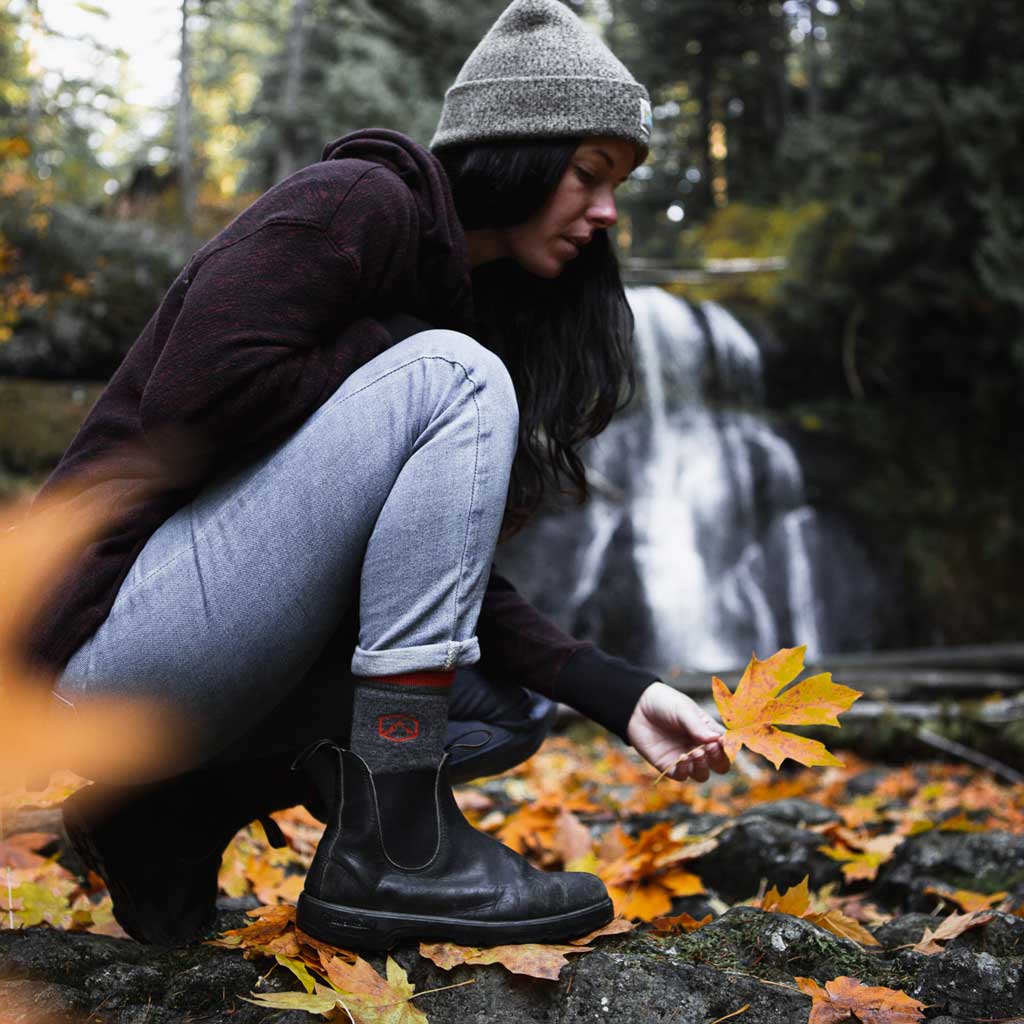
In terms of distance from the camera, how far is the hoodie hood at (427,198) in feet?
4.99

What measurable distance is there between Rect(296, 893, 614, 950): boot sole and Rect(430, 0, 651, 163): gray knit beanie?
1.18 m

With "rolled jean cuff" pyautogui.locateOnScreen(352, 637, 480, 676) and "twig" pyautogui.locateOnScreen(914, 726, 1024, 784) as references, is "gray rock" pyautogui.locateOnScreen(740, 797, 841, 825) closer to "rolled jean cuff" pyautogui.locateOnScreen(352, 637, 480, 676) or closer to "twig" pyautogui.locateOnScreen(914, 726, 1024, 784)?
"rolled jean cuff" pyautogui.locateOnScreen(352, 637, 480, 676)

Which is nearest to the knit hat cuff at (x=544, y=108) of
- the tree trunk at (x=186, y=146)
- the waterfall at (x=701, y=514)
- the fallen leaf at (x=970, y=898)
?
the fallen leaf at (x=970, y=898)

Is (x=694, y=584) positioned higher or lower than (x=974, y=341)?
lower

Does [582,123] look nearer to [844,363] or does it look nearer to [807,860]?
[807,860]

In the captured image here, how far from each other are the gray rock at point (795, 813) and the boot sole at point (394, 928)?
1.37 m

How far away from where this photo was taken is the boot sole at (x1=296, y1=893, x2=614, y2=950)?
4.36 feet

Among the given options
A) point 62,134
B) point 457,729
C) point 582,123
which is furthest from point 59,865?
Result: point 62,134

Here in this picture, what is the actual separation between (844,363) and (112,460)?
10935mm

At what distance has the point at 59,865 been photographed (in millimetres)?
2084

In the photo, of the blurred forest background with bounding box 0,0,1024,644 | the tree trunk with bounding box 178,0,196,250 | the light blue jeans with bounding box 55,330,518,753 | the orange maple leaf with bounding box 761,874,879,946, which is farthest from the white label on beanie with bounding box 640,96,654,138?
the tree trunk with bounding box 178,0,196,250

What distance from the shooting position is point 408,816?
1.37 m

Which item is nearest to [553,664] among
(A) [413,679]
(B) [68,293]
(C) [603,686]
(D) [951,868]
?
(C) [603,686]

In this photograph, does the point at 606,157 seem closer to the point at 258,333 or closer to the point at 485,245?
the point at 485,245
